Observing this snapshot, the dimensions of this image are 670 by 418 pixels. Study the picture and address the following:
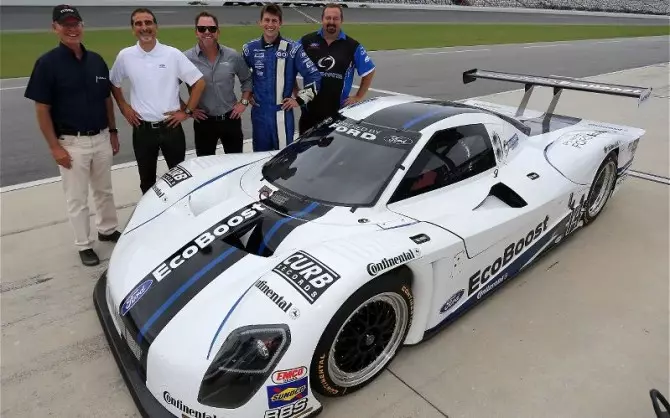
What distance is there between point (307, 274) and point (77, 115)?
236 cm

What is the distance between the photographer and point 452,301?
3035 mm

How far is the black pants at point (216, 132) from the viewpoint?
464cm

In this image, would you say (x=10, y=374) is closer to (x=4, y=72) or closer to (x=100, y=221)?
(x=100, y=221)

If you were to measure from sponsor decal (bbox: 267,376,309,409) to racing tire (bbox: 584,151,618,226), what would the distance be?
3.12m

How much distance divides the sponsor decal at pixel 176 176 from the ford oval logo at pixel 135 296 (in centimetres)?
112

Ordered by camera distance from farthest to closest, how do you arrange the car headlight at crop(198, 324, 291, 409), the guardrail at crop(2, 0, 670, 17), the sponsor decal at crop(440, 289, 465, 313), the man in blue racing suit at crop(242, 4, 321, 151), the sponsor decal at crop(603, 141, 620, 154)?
the guardrail at crop(2, 0, 670, 17) → the man in blue racing suit at crop(242, 4, 321, 151) → the sponsor decal at crop(603, 141, 620, 154) → the sponsor decal at crop(440, 289, 465, 313) → the car headlight at crop(198, 324, 291, 409)

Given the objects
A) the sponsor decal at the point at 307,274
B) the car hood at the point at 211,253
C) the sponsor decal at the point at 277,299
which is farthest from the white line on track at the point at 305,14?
the sponsor decal at the point at 277,299

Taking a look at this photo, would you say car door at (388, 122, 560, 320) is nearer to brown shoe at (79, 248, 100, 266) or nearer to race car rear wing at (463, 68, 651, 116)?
race car rear wing at (463, 68, 651, 116)

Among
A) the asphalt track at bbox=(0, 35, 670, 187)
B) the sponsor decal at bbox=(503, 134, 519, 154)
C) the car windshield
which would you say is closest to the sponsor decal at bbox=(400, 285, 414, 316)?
the car windshield

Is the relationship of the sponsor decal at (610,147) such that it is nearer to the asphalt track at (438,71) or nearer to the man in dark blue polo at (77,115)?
the man in dark blue polo at (77,115)

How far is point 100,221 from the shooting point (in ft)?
14.0

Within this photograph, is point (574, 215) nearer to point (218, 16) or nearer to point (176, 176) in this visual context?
point (176, 176)

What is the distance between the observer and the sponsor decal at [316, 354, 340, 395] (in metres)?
2.41

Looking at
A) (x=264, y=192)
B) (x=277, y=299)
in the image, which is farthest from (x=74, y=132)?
(x=277, y=299)
